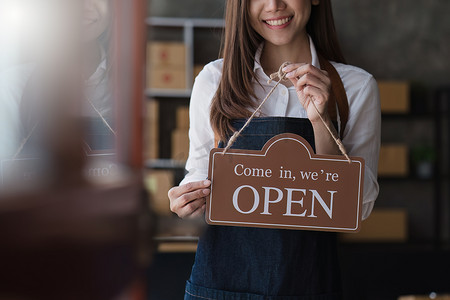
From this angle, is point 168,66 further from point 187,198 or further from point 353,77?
point 187,198

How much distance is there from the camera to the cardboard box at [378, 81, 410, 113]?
18.6 feet

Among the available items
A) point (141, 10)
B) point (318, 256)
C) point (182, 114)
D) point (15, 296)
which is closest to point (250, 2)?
point (318, 256)

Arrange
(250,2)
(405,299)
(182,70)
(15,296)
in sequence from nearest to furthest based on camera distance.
Result: (15,296) < (250,2) < (405,299) < (182,70)

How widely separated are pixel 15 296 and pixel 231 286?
112cm

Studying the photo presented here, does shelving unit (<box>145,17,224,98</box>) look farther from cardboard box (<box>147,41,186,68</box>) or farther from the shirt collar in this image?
the shirt collar

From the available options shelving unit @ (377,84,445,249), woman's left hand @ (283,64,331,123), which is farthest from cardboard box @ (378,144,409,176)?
woman's left hand @ (283,64,331,123)

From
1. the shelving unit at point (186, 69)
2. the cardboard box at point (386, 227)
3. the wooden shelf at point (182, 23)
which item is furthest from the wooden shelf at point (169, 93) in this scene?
the cardboard box at point (386, 227)

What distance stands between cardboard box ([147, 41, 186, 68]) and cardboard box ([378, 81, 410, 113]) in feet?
6.42

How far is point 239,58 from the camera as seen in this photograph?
141cm

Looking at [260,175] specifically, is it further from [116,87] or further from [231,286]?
[116,87]

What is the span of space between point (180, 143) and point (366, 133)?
4055 mm

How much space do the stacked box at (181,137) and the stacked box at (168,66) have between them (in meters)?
0.26

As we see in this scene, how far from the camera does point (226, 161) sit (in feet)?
3.94

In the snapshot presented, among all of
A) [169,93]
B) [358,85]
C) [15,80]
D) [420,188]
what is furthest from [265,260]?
[420,188]
